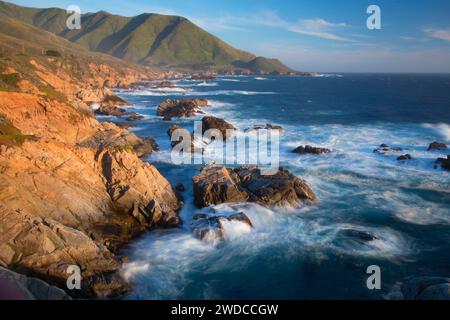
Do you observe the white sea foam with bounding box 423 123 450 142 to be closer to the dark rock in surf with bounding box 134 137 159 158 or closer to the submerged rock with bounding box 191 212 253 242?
the dark rock in surf with bounding box 134 137 159 158

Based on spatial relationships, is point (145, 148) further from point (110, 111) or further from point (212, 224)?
point (110, 111)

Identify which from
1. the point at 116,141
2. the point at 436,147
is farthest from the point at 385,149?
the point at 116,141

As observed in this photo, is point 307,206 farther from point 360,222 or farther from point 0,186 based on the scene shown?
point 0,186

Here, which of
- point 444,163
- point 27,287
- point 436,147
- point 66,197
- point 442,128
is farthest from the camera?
point 442,128

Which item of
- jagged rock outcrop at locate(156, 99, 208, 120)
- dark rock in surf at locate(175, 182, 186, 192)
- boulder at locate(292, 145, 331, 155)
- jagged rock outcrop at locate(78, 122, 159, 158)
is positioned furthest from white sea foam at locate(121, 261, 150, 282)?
jagged rock outcrop at locate(156, 99, 208, 120)

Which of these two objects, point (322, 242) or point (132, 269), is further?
point (322, 242)
